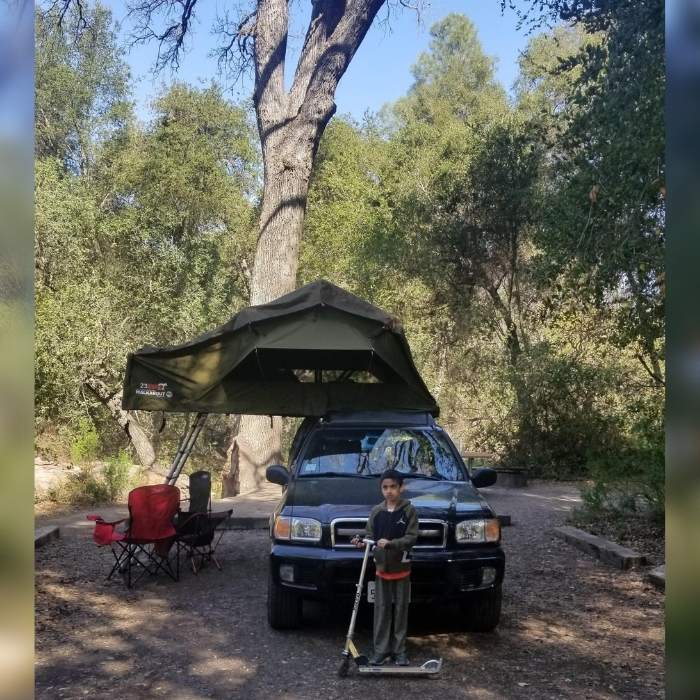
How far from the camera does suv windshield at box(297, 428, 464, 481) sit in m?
7.98

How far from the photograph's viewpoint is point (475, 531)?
6840mm

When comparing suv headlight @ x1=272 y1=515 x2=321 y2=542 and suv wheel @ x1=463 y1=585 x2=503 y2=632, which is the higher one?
suv headlight @ x1=272 y1=515 x2=321 y2=542

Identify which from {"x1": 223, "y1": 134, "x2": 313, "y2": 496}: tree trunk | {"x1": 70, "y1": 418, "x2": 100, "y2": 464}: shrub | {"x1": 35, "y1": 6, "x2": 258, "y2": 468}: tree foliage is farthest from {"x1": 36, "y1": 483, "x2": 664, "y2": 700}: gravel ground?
{"x1": 35, "y1": 6, "x2": 258, "y2": 468}: tree foliage

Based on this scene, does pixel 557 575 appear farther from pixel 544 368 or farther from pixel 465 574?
pixel 544 368

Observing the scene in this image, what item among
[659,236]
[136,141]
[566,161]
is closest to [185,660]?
[659,236]

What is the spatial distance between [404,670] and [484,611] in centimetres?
124

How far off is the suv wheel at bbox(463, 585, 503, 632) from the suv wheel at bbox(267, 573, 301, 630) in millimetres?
1438

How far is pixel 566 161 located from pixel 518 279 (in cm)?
1183

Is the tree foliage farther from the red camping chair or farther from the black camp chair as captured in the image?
the red camping chair

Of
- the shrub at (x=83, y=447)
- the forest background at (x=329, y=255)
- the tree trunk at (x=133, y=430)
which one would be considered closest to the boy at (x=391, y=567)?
the forest background at (x=329, y=255)

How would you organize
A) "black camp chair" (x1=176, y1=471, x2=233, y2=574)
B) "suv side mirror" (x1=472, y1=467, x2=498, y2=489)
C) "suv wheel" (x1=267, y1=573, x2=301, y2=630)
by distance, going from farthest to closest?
"black camp chair" (x1=176, y1=471, x2=233, y2=574), "suv side mirror" (x1=472, y1=467, x2=498, y2=489), "suv wheel" (x1=267, y1=573, x2=301, y2=630)

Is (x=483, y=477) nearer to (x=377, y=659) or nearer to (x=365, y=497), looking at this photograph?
(x=365, y=497)

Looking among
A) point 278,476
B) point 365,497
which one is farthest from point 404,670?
point 278,476
